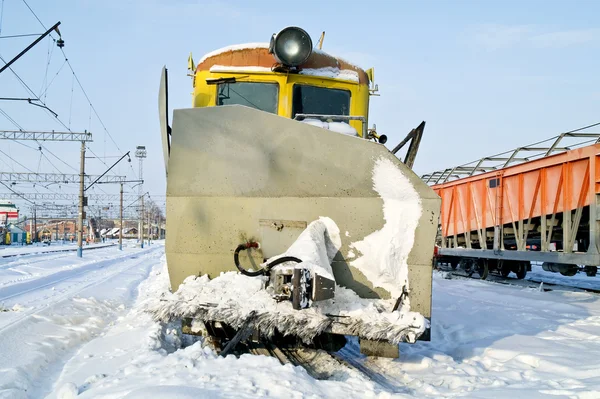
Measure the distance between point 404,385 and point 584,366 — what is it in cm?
190

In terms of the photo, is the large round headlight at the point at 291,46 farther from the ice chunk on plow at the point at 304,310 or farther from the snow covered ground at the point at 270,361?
the snow covered ground at the point at 270,361

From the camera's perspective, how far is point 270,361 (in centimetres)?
363

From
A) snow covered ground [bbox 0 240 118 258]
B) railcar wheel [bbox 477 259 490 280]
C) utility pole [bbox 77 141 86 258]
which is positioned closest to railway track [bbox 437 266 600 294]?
railcar wheel [bbox 477 259 490 280]

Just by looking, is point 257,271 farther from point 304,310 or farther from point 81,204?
point 81,204

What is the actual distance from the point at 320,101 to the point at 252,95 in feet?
2.65

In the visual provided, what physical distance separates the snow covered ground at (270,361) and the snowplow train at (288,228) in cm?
38

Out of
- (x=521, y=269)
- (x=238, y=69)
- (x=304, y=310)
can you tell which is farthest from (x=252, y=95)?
(x=521, y=269)

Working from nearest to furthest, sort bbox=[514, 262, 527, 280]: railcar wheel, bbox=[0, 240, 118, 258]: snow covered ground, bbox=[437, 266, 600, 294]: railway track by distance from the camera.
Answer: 1. bbox=[437, 266, 600, 294]: railway track
2. bbox=[514, 262, 527, 280]: railcar wheel
3. bbox=[0, 240, 118, 258]: snow covered ground

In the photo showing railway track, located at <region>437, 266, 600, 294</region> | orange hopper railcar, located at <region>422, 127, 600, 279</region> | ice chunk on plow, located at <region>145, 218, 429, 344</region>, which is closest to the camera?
ice chunk on plow, located at <region>145, 218, 429, 344</region>

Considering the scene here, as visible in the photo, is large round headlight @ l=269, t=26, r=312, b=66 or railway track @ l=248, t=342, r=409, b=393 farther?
large round headlight @ l=269, t=26, r=312, b=66

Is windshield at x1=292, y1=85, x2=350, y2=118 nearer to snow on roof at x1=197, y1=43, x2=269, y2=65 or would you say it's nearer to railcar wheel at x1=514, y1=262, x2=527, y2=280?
snow on roof at x1=197, y1=43, x2=269, y2=65

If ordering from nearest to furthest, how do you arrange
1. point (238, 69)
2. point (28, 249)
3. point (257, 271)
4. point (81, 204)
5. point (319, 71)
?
point (257, 271) → point (238, 69) → point (319, 71) → point (81, 204) → point (28, 249)

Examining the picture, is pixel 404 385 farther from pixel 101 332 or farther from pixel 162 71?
pixel 101 332

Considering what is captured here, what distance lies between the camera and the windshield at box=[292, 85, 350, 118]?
545 centimetres
